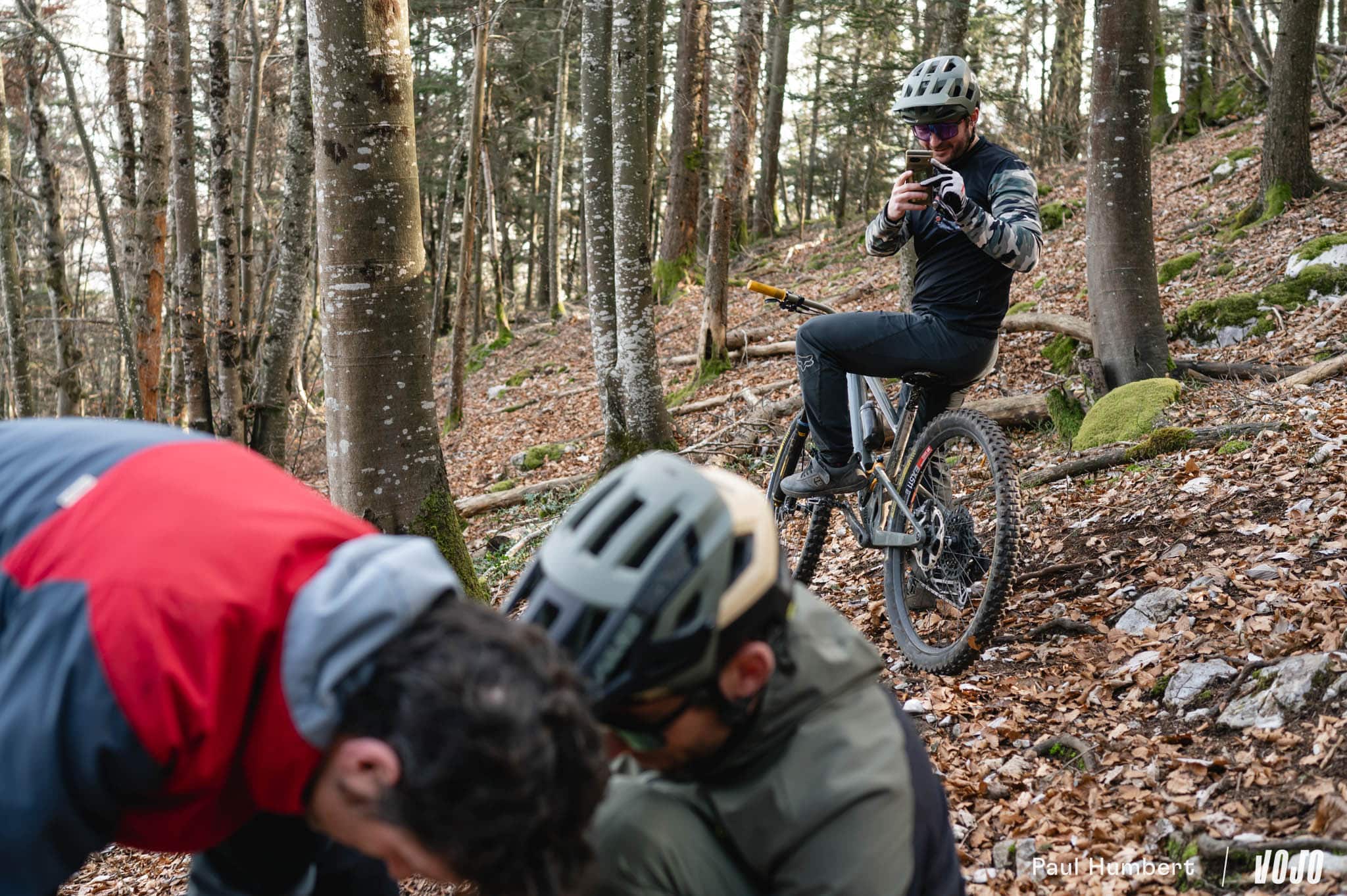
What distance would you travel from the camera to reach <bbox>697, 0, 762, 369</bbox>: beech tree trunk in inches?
414

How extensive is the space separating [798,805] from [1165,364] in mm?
6598

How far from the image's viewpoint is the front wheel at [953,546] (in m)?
4.08

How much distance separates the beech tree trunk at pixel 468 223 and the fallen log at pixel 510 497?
501cm

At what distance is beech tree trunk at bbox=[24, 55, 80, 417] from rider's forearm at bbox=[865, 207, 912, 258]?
13077 mm

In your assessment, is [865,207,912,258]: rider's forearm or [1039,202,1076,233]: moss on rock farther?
[1039,202,1076,233]: moss on rock

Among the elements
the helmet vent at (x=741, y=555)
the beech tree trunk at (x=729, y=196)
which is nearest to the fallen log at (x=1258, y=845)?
the helmet vent at (x=741, y=555)

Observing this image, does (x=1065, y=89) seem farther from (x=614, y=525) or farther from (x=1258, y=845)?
(x=614, y=525)

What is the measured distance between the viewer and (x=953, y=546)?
4.40m

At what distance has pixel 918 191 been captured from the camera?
4.32 meters

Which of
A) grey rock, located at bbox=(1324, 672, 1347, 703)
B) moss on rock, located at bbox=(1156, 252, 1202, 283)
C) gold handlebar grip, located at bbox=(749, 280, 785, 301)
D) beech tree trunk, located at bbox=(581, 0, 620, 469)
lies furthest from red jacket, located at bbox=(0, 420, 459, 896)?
moss on rock, located at bbox=(1156, 252, 1202, 283)

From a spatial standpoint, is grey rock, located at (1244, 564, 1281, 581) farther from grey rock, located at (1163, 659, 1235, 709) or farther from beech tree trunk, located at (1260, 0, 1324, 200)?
beech tree trunk, located at (1260, 0, 1324, 200)


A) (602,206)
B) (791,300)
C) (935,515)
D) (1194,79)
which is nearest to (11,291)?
(602,206)

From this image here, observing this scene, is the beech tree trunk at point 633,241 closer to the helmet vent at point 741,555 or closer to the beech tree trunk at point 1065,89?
the helmet vent at point 741,555

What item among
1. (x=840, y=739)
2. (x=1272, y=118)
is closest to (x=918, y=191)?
(x=840, y=739)
